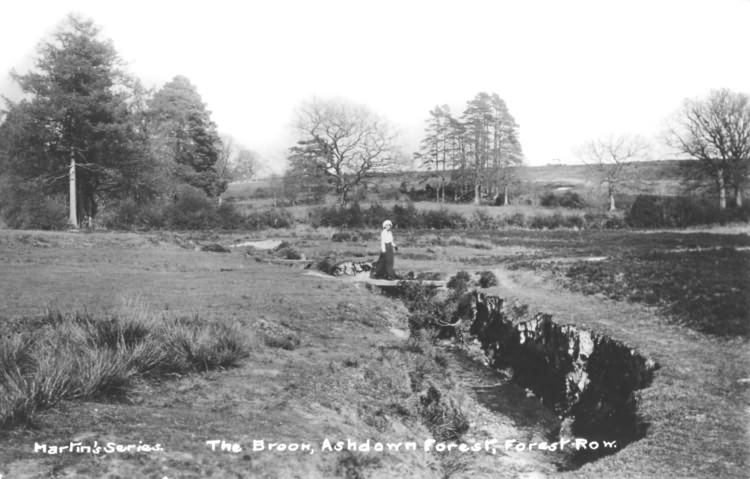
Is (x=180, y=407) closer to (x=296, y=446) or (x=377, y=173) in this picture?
(x=296, y=446)

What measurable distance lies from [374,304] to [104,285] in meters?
6.56

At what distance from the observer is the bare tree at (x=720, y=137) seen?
1002 inches

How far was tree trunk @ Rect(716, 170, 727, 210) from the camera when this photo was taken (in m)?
39.1

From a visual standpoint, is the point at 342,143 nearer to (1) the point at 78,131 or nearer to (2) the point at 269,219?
(2) the point at 269,219

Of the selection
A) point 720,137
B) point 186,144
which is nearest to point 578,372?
point 186,144

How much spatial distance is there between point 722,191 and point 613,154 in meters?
18.3

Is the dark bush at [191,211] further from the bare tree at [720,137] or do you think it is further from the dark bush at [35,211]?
the bare tree at [720,137]

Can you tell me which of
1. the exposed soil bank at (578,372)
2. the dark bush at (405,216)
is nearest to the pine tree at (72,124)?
the exposed soil bank at (578,372)

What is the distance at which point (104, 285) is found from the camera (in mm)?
12375

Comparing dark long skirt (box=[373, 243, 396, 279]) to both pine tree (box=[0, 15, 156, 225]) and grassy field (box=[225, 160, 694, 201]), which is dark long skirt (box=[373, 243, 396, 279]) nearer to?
pine tree (box=[0, 15, 156, 225])

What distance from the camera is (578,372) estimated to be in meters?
9.20

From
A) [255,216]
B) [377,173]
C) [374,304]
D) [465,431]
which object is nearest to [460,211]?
[377,173]

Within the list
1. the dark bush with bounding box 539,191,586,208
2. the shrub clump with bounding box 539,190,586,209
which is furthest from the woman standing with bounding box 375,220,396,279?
the dark bush with bounding box 539,191,586,208

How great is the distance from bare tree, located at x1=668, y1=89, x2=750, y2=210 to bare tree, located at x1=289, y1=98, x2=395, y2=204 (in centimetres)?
1728
